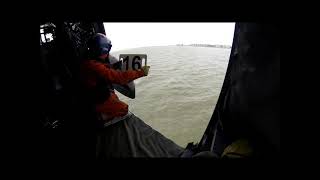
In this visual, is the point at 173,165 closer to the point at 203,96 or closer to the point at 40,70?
the point at 40,70

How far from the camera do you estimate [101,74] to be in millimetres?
3537

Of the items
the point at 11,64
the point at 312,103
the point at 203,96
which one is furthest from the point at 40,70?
the point at 203,96

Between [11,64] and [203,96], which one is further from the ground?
[11,64]

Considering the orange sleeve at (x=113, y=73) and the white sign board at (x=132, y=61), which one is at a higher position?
the white sign board at (x=132, y=61)

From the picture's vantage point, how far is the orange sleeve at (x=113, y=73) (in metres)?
3.53

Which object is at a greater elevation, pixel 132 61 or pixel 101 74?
pixel 132 61

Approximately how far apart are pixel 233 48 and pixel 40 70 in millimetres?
2282

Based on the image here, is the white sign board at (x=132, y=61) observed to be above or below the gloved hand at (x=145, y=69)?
above

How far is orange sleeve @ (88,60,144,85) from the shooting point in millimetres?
3525

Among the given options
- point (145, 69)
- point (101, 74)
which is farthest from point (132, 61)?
point (101, 74)

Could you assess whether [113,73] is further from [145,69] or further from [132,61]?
[145,69]

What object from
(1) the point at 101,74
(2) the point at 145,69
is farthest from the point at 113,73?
(2) the point at 145,69

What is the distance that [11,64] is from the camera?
1.24m

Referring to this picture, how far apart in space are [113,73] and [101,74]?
146 millimetres
